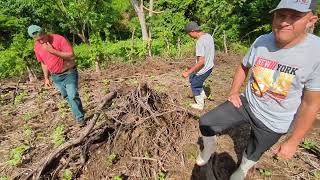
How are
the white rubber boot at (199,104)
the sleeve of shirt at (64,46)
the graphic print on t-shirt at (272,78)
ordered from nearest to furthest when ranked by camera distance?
the graphic print on t-shirt at (272,78), the sleeve of shirt at (64,46), the white rubber boot at (199,104)

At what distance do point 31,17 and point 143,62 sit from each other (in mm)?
15065

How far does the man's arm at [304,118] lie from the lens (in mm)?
2316

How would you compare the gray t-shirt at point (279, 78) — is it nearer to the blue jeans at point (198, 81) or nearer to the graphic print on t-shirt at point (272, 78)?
the graphic print on t-shirt at point (272, 78)

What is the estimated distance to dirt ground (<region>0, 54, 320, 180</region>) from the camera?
3.98 meters

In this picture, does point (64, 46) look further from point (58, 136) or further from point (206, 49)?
point (206, 49)

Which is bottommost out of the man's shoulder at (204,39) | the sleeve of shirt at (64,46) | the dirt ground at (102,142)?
the dirt ground at (102,142)

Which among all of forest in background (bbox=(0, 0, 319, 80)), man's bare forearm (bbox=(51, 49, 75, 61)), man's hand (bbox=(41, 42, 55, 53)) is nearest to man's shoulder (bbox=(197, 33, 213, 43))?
man's bare forearm (bbox=(51, 49, 75, 61))

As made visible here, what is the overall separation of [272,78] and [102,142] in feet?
8.86

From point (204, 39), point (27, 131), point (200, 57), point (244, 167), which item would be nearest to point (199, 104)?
point (200, 57)

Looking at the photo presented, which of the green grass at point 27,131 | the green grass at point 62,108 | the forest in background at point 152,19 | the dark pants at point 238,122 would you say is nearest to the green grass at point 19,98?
the green grass at point 62,108

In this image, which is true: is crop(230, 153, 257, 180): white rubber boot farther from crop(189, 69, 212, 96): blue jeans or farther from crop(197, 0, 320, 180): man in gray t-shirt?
crop(189, 69, 212, 96): blue jeans

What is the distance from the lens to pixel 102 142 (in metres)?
4.37

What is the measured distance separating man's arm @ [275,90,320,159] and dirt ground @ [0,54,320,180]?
4.95ft

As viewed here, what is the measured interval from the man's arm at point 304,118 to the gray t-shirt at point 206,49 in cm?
277
